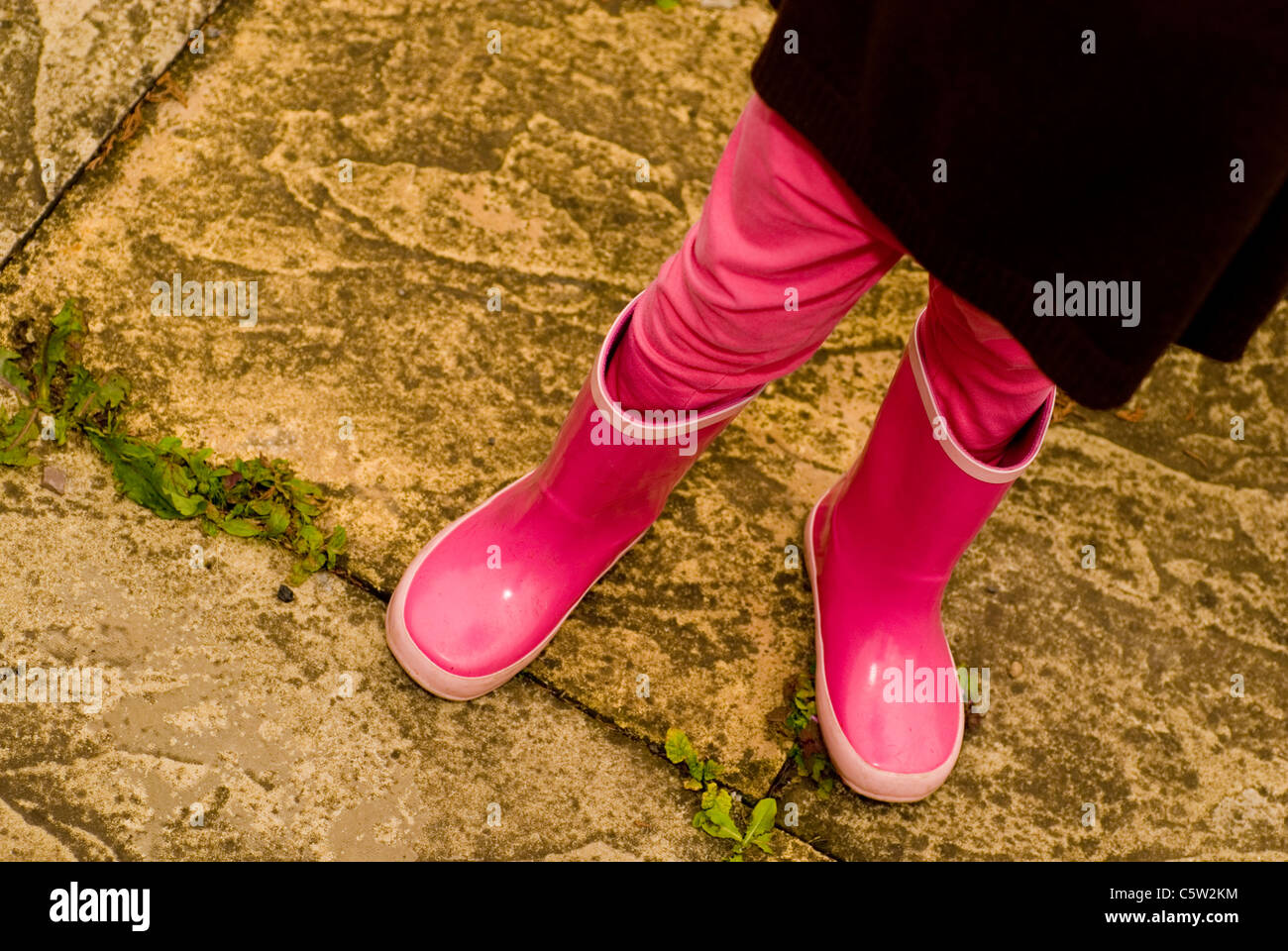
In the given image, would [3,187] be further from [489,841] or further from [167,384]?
[489,841]

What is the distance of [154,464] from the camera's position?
1535 mm

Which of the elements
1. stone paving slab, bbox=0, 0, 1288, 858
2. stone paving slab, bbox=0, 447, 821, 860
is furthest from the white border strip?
stone paving slab, bbox=0, 447, 821, 860

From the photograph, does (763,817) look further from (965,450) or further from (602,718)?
(965,450)

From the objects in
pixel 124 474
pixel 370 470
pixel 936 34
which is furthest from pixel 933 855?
pixel 124 474

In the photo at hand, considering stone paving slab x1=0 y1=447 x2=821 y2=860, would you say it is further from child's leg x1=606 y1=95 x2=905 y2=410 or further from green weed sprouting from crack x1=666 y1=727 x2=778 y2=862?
child's leg x1=606 y1=95 x2=905 y2=410

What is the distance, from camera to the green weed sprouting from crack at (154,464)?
5.03 ft

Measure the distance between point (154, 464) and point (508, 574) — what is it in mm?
581

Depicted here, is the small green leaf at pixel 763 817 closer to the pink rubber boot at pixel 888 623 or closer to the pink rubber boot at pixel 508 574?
the pink rubber boot at pixel 888 623

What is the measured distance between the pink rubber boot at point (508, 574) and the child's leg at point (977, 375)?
1.16 ft

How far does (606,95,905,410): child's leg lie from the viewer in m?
0.89

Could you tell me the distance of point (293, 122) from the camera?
6.07 ft

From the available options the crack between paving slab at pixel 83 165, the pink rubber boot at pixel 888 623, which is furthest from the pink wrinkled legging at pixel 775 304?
the crack between paving slab at pixel 83 165

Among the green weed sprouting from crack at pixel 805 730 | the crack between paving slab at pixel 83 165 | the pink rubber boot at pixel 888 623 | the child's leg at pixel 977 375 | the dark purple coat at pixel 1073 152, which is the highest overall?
the dark purple coat at pixel 1073 152

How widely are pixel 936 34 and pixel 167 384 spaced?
1.33 meters
